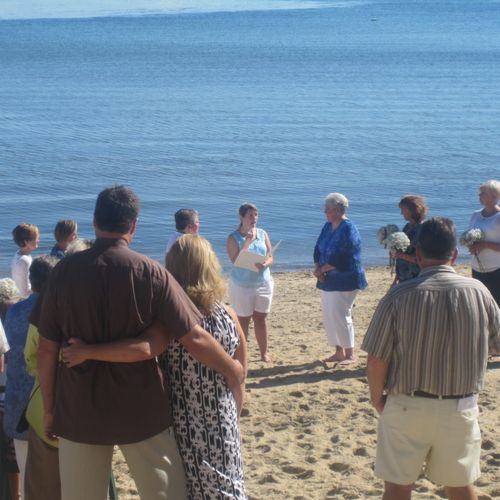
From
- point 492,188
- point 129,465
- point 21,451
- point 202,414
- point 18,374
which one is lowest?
point 21,451

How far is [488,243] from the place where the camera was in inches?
385

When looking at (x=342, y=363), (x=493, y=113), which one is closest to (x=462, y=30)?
(x=493, y=113)

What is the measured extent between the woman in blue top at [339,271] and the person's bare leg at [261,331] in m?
0.64

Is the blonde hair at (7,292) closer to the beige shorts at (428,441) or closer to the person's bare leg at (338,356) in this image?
the beige shorts at (428,441)

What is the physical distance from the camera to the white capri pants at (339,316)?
10234mm

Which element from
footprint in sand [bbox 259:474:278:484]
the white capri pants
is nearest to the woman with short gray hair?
the white capri pants

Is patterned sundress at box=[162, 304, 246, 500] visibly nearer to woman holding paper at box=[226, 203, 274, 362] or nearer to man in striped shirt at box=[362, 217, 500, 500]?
man in striped shirt at box=[362, 217, 500, 500]

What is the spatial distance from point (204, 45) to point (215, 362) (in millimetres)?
119764

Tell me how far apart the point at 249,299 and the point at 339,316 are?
2.98 feet

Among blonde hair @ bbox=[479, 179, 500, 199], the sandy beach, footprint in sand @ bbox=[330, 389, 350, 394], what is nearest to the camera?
the sandy beach

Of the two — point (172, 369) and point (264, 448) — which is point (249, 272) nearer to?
point (264, 448)

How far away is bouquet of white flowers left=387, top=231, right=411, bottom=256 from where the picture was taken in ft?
29.9

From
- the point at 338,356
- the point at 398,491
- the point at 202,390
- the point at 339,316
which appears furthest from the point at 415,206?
the point at 202,390

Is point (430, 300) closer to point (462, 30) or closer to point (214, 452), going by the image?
point (214, 452)
